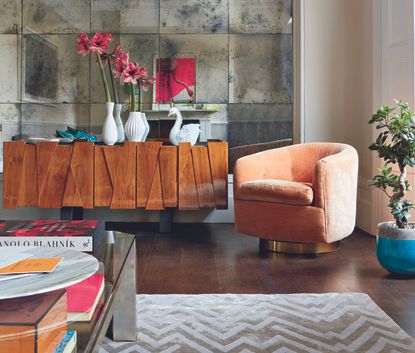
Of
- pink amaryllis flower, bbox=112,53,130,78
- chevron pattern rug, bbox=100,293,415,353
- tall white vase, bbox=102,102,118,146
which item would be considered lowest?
chevron pattern rug, bbox=100,293,415,353

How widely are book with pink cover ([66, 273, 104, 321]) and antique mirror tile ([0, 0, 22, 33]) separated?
4113 mm

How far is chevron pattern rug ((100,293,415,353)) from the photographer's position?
1.70 m

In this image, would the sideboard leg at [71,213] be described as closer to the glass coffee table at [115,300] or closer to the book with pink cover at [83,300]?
the glass coffee table at [115,300]

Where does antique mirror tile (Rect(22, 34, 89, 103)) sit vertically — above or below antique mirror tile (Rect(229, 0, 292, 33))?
below

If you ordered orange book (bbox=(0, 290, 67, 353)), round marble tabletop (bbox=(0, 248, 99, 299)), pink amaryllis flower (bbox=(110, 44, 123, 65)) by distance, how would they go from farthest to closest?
1. pink amaryllis flower (bbox=(110, 44, 123, 65))
2. round marble tabletop (bbox=(0, 248, 99, 299))
3. orange book (bbox=(0, 290, 67, 353))

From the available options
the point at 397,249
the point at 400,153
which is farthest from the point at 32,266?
the point at 400,153

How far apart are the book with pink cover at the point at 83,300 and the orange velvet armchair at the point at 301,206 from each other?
2.19m

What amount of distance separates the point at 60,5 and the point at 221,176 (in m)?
2.19

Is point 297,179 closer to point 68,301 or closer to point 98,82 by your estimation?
point 98,82

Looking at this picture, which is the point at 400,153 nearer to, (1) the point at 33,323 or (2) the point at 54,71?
(1) the point at 33,323

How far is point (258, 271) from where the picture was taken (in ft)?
9.30

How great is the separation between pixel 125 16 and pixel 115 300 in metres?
3.91

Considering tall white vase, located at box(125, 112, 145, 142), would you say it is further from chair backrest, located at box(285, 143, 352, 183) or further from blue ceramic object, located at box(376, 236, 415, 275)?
blue ceramic object, located at box(376, 236, 415, 275)

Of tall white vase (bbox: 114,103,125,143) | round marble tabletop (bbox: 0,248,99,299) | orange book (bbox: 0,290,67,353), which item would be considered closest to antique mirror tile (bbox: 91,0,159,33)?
A: tall white vase (bbox: 114,103,125,143)
